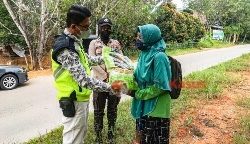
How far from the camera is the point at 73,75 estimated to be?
3.96 metres

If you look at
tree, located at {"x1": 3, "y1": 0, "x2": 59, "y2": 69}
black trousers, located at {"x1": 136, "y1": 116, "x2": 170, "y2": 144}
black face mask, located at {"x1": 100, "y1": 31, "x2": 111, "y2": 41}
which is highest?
tree, located at {"x1": 3, "y1": 0, "x2": 59, "y2": 69}

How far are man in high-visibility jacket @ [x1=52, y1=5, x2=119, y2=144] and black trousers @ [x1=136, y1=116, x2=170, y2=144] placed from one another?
58cm

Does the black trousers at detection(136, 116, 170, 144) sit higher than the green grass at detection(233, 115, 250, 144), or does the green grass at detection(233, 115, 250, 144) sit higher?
the black trousers at detection(136, 116, 170, 144)

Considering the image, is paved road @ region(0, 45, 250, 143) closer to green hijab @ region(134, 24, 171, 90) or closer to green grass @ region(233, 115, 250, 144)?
green grass @ region(233, 115, 250, 144)

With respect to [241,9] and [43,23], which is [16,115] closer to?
[43,23]

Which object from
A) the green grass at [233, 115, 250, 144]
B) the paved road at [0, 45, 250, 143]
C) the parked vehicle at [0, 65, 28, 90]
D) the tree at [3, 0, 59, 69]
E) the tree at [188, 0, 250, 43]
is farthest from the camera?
the tree at [188, 0, 250, 43]

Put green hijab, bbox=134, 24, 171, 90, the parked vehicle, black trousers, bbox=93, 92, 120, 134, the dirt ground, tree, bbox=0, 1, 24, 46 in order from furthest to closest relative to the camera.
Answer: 1. tree, bbox=0, 1, 24, 46
2. the parked vehicle
3. the dirt ground
4. black trousers, bbox=93, 92, 120, 134
5. green hijab, bbox=134, 24, 171, 90

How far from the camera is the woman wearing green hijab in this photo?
394cm

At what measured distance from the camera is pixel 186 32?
32.4 meters

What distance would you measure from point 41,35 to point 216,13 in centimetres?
4493

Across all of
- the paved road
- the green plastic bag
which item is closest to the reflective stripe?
the green plastic bag

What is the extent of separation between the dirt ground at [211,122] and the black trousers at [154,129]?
2.16 m

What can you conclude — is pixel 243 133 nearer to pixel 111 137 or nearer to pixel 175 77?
pixel 111 137

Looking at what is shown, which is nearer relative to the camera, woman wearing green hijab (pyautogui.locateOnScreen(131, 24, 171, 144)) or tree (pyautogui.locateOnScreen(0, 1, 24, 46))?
woman wearing green hijab (pyautogui.locateOnScreen(131, 24, 171, 144))
